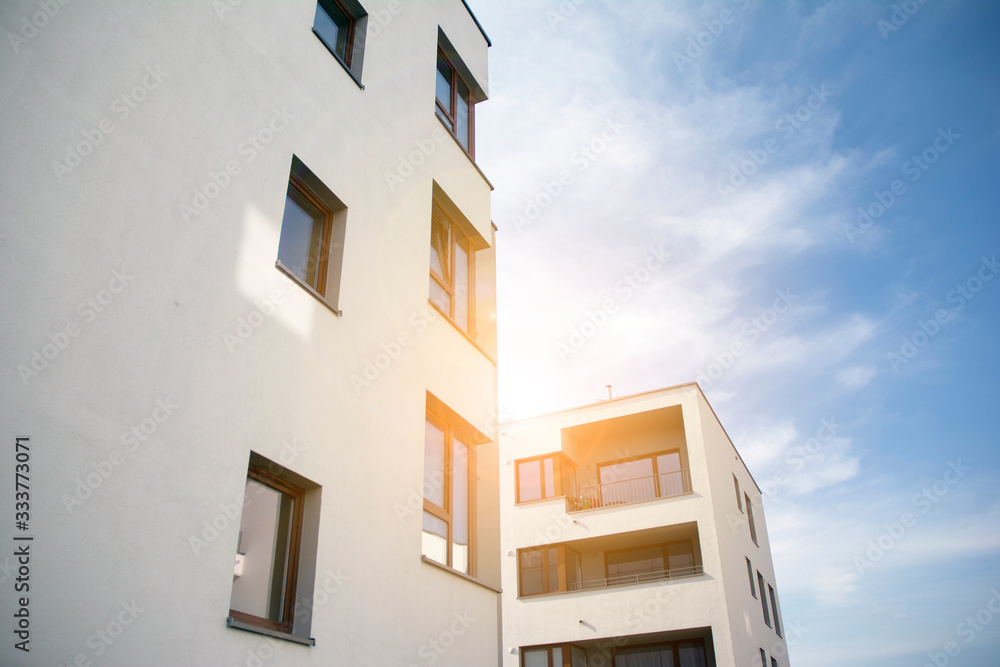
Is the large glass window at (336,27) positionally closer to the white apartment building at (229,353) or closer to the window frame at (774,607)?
the white apartment building at (229,353)

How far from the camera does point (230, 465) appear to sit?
4812 mm

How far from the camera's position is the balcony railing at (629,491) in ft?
74.2

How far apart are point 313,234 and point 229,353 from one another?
2095 millimetres

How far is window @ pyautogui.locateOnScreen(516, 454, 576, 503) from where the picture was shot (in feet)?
77.7

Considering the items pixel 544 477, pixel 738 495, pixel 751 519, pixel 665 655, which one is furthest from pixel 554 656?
pixel 751 519

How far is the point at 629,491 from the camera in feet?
76.9

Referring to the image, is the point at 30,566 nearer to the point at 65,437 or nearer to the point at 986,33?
the point at 65,437

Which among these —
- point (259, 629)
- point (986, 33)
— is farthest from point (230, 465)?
point (986, 33)

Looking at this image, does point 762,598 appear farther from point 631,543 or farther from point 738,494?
point 631,543

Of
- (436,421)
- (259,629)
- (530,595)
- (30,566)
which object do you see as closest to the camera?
(30,566)

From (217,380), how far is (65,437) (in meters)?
1.19

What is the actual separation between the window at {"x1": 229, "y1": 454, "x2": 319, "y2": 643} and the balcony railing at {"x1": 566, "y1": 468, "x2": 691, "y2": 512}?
1769 cm

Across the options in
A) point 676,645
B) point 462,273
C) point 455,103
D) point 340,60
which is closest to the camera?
point 340,60

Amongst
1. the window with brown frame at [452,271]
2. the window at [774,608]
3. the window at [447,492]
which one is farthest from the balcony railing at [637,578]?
the window with brown frame at [452,271]
